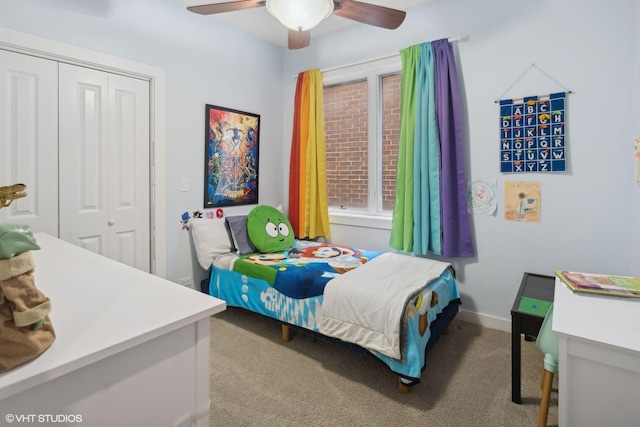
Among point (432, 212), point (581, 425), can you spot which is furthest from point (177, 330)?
point (432, 212)

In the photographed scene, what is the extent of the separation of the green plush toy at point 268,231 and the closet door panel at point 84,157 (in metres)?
1.13

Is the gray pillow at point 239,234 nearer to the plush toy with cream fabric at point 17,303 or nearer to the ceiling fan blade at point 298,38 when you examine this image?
the ceiling fan blade at point 298,38

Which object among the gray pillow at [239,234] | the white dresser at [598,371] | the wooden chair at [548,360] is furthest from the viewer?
the gray pillow at [239,234]

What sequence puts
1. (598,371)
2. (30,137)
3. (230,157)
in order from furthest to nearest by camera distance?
(230,157)
(30,137)
(598,371)

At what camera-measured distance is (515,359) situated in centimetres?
178

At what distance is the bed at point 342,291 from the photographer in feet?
6.14

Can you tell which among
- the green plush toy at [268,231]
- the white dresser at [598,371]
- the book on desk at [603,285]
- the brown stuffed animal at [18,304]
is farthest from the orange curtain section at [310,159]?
the brown stuffed animal at [18,304]

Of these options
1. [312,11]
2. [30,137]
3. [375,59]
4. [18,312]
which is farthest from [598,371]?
[30,137]

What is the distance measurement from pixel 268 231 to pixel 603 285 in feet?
7.80

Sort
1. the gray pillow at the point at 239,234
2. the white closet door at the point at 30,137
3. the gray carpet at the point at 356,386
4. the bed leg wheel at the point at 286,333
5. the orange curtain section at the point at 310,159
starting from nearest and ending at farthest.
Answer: the gray carpet at the point at 356,386
the white closet door at the point at 30,137
the bed leg wheel at the point at 286,333
the gray pillow at the point at 239,234
the orange curtain section at the point at 310,159

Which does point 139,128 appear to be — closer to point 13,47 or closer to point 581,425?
point 13,47

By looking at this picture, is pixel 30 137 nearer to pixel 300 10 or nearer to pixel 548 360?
pixel 300 10

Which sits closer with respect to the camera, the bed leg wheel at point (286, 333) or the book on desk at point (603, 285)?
the book on desk at point (603, 285)

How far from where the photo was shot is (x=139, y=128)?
108 inches
